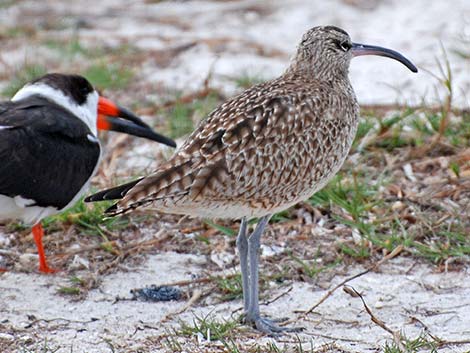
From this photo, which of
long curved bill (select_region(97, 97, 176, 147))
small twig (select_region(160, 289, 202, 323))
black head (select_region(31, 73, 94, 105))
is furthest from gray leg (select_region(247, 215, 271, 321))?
black head (select_region(31, 73, 94, 105))

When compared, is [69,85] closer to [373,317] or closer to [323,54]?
[323,54]

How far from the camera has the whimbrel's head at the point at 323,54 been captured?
218 inches

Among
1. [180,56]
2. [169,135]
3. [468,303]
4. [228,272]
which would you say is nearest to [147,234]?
[228,272]

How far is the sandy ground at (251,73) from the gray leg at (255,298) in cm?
7

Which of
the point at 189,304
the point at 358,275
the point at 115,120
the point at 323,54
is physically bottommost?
the point at 189,304

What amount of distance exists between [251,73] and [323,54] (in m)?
3.39

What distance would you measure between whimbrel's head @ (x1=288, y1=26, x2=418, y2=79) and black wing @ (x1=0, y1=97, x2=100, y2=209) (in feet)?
4.61

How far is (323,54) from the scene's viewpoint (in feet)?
18.1

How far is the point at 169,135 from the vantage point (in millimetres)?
7734

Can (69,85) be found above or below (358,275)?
above

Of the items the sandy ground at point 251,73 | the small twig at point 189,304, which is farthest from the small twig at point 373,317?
the small twig at point 189,304

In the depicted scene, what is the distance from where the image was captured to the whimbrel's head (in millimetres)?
5531

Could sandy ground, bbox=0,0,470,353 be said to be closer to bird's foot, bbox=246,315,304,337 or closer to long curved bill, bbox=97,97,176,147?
bird's foot, bbox=246,315,304,337

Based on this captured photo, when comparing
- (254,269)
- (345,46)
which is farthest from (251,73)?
(254,269)
